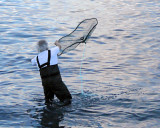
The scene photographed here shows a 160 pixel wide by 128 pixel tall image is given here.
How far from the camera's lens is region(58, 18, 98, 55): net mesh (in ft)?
32.6

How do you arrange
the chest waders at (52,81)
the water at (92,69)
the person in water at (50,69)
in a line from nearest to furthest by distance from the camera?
the person in water at (50,69), the chest waders at (52,81), the water at (92,69)

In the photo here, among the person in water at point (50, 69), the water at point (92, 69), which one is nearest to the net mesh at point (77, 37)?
the person in water at point (50, 69)

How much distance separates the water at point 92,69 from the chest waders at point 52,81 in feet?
1.61

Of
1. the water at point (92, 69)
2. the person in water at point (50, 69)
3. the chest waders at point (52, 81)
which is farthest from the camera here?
the water at point (92, 69)

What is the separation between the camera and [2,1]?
90.5 ft

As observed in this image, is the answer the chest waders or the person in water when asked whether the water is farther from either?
the person in water

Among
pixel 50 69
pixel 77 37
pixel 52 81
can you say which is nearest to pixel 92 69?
pixel 77 37

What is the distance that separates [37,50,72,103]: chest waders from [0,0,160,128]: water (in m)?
0.49

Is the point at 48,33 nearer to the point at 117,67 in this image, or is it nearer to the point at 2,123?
the point at 117,67

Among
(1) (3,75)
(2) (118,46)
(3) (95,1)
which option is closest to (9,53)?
(1) (3,75)

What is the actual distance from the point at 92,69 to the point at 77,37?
3630mm

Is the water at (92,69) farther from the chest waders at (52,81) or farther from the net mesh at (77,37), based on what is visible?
the net mesh at (77,37)

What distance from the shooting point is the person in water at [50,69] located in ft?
30.6

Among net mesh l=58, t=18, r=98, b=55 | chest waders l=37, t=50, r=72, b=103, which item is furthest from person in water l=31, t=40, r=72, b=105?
net mesh l=58, t=18, r=98, b=55
